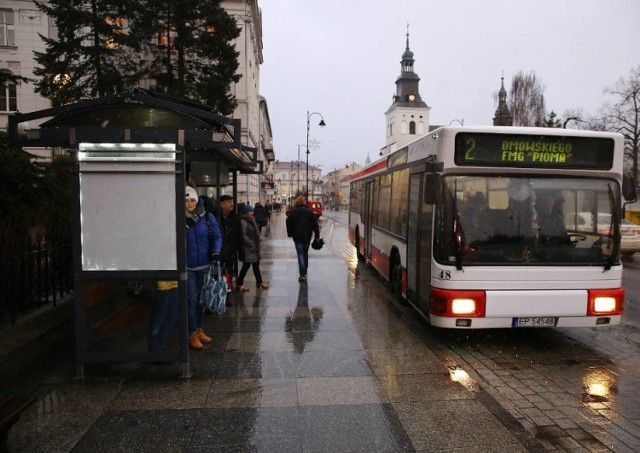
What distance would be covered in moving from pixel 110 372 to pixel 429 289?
3795mm

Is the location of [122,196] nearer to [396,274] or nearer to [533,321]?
[533,321]

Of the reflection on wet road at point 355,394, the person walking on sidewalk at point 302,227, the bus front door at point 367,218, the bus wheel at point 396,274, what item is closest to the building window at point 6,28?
the bus front door at point 367,218

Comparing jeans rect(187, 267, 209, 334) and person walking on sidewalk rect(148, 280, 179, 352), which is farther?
jeans rect(187, 267, 209, 334)

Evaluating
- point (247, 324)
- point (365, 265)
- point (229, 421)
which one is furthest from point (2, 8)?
point (229, 421)

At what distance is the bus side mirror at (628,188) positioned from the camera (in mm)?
5707

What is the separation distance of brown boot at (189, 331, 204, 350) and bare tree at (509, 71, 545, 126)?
179 ft

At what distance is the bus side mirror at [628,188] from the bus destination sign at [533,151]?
0.24 meters

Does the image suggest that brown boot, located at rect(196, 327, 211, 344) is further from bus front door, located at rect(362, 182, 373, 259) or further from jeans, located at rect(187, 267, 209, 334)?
bus front door, located at rect(362, 182, 373, 259)

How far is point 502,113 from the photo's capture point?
5462cm

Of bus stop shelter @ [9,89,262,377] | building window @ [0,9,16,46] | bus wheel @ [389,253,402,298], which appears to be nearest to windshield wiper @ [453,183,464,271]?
bus wheel @ [389,253,402,298]

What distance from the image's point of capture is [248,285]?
10281 millimetres

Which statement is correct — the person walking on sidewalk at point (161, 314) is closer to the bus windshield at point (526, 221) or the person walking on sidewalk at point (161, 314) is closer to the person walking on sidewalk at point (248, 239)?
the bus windshield at point (526, 221)

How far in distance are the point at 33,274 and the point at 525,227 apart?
6103 millimetres

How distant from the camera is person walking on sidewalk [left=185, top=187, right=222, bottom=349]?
555cm
